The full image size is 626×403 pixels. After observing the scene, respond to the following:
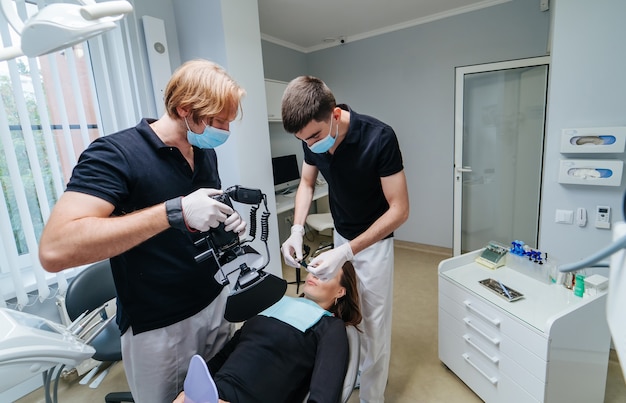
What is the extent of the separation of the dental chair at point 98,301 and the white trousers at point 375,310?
1.25 m

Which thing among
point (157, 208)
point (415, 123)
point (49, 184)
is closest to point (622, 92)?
point (415, 123)

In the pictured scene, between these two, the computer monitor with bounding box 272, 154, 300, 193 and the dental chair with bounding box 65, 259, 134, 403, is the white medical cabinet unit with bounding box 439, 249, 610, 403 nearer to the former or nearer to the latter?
the dental chair with bounding box 65, 259, 134, 403

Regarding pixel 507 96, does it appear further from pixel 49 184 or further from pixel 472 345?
pixel 49 184

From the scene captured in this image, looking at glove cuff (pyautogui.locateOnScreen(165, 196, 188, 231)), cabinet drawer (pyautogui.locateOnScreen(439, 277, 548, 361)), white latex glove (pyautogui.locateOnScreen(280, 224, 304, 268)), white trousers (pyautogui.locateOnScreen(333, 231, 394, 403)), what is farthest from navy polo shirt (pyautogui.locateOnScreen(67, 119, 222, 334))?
cabinet drawer (pyautogui.locateOnScreen(439, 277, 548, 361))

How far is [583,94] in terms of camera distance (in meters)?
1.75

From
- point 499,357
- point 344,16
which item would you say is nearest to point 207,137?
point 499,357

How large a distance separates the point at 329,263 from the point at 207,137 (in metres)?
0.69

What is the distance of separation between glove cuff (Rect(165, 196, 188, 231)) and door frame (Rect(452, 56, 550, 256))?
10.3 ft

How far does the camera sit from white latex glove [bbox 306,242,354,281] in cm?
131

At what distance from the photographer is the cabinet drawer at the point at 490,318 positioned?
132 cm

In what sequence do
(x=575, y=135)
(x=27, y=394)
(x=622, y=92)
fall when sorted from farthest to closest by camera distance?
1. (x=27, y=394)
2. (x=575, y=135)
3. (x=622, y=92)

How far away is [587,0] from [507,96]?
1445mm

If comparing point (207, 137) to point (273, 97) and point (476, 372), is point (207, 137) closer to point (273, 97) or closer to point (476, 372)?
point (476, 372)

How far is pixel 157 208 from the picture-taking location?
2.67ft
